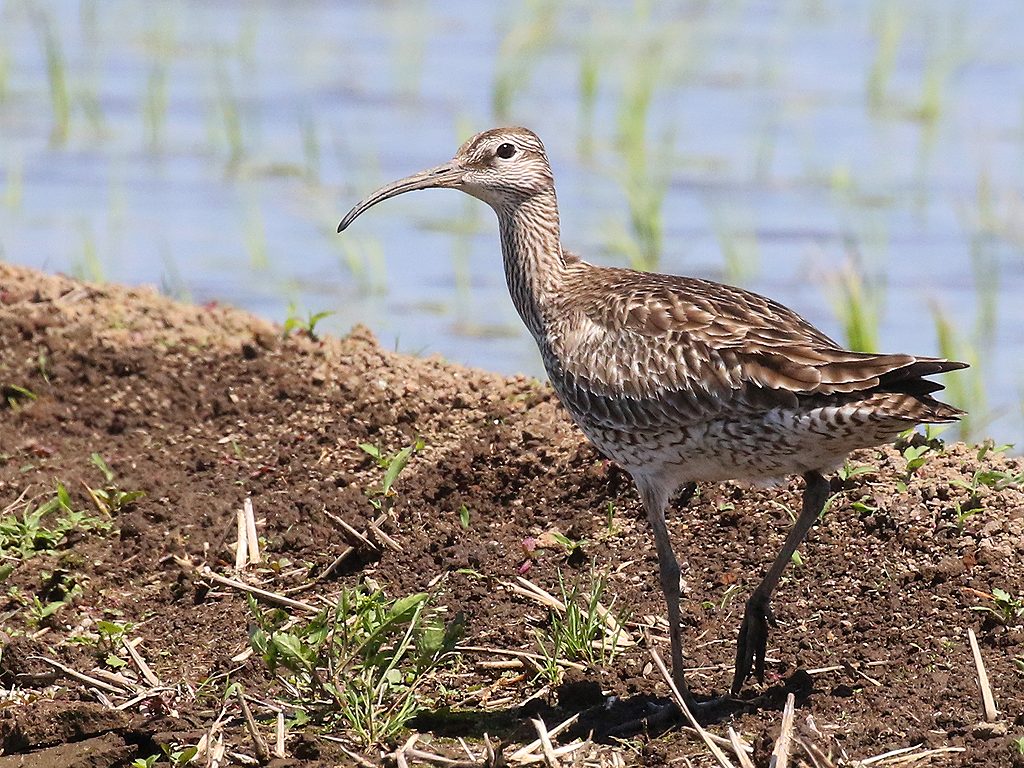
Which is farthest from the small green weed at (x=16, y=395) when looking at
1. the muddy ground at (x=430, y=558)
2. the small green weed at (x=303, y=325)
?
the small green weed at (x=303, y=325)

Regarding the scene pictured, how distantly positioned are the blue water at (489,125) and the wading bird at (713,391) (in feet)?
10.9

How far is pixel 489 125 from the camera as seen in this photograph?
14.4 m

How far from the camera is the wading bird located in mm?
5512

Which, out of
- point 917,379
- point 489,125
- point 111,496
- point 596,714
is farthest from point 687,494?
point 489,125

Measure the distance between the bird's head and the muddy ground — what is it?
955mm

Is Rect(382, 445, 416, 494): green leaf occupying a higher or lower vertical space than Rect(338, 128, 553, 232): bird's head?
lower

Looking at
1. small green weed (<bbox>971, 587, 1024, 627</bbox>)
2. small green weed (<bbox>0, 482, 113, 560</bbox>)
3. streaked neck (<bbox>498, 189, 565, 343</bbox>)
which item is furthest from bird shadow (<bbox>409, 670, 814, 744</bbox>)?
small green weed (<bbox>0, 482, 113, 560</bbox>)

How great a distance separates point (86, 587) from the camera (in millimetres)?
6512

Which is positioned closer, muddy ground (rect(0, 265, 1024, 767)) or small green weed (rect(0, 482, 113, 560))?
muddy ground (rect(0, 265, 1024, 767))

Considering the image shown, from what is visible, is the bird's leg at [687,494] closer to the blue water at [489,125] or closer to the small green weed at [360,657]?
the small green weed at [360,657]

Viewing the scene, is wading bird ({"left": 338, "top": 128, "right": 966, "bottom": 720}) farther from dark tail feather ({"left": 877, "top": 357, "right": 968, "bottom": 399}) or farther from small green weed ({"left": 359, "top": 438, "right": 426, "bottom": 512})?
small green weed ({"left": 359, "top": 438, "right": 426, "bottom": 512})

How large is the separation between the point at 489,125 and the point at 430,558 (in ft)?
27.5

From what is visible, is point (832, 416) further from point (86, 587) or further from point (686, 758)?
point (86, 587)

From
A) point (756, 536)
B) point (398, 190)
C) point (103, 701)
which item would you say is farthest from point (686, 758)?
point (398, 190)
